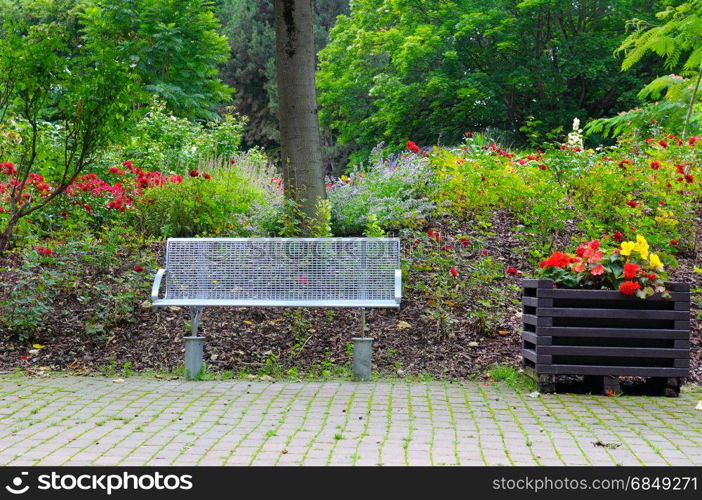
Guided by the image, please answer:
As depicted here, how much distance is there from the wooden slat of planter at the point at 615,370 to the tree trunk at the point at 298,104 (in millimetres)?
3320

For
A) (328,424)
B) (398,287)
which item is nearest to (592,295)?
(398,287)

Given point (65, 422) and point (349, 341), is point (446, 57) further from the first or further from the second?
point (65, 422)

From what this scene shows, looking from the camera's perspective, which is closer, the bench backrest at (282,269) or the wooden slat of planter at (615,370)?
the wooden slat of planter at (615,370)

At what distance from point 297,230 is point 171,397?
276cm

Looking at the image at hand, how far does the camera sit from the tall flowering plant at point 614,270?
588cm

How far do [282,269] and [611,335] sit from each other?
9.01ft

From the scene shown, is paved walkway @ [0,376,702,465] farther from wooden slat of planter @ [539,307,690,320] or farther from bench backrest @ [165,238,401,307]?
bench backrest @ [165,238,401,307]

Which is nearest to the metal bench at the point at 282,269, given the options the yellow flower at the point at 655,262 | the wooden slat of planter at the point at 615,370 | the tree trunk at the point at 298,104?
the tree trunk at the point at 298,104

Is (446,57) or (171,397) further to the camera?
(446,57)

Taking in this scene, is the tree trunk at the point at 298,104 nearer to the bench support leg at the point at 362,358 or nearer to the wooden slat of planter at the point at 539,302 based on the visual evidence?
the bench support leg at the point at 362,358

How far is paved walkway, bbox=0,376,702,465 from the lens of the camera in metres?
4.13

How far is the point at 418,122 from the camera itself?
26062 mm

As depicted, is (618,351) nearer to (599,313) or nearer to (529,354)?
(599,313)
